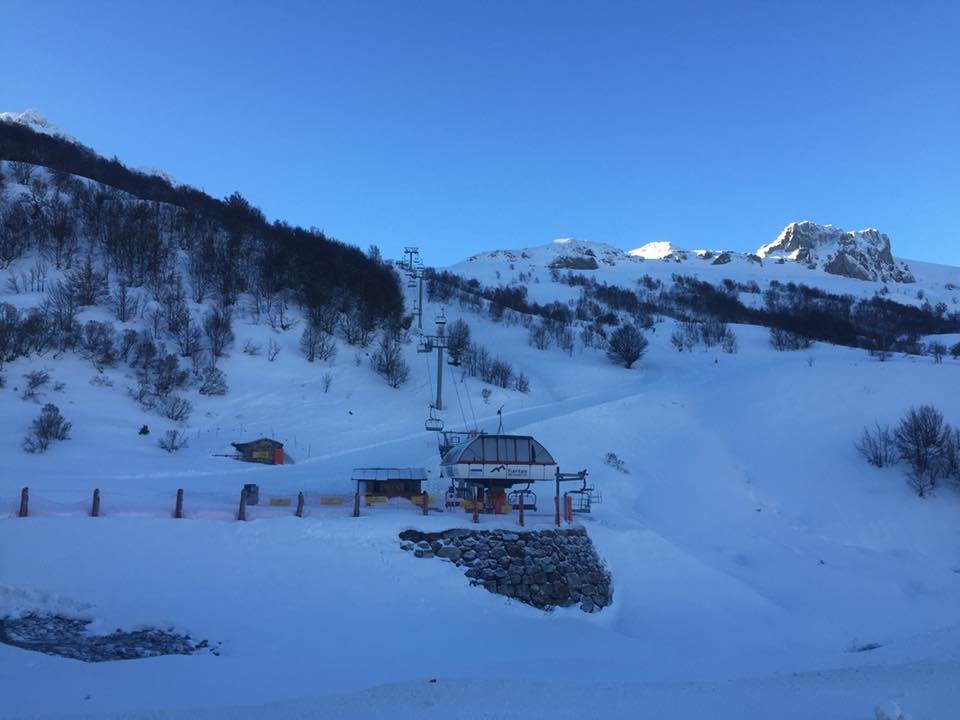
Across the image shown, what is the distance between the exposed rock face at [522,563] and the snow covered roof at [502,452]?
335cm

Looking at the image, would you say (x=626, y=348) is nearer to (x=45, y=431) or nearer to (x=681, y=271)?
(x=45, y=431)

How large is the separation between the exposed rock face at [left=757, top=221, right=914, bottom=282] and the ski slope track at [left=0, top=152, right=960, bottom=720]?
356ft

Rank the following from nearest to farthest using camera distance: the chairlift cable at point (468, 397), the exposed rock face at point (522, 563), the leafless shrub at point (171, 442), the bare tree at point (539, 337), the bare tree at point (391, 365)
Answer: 1. the exposed rock face at point (522, 563)
2. the leafless shrub at point (171, 442)
3. the chairlift cable at point (468, 397)
4. the bare tree at point (391, 365)
5. the bare tree at point (539, 337)

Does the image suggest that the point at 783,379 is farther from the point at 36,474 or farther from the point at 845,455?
the point at 36,474

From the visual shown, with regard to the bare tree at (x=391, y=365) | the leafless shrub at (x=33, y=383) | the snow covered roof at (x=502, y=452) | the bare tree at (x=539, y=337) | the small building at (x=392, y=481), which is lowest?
the small building at (x=392, y=481)

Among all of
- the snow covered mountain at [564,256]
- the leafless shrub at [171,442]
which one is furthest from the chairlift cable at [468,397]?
the snow covered mountain at [564,256]

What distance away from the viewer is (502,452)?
1894cm

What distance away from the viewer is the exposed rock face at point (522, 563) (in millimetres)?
14539

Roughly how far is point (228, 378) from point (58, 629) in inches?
988

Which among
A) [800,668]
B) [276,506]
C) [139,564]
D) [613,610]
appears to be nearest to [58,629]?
[139,564]

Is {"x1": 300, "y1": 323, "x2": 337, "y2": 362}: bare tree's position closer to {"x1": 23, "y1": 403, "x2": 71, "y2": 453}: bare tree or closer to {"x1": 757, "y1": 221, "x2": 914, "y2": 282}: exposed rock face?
{"x1": 23, "y1": 403, "x2": 71, "y2": 453}: bare tree

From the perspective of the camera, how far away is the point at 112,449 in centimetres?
2486

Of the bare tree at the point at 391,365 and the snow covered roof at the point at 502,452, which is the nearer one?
the snow covered roof at the point at 502,452

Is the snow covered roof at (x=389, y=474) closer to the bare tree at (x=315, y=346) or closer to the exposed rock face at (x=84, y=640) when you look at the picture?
the exposed rock face at (x=84, y=640)
